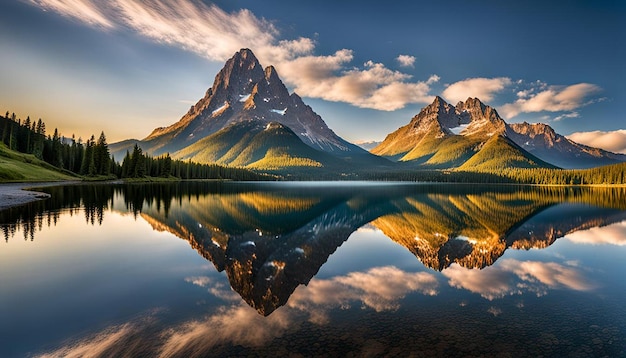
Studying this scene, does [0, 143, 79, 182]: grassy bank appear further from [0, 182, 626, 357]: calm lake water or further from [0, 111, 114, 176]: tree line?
[0, 182, 626, 357]: calm lake water

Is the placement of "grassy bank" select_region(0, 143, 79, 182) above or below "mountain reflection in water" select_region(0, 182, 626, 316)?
above

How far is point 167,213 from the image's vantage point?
5241 centimetres

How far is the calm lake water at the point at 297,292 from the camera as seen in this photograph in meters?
13.1

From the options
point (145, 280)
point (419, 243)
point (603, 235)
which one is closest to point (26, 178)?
point (145, 280)

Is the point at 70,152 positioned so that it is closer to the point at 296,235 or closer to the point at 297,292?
the point at 296,235

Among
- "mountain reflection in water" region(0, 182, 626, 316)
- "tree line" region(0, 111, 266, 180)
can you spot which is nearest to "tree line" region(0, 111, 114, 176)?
"tree line" region(0, 111, 266, 180)

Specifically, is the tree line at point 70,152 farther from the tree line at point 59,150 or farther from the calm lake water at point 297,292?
the calm lake water at point 297,292

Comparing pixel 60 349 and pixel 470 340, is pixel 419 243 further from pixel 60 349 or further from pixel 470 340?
pixel 60 349

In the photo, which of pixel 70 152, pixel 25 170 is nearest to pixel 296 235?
pixel 25 170

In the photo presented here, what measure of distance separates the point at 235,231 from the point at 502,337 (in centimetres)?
3194

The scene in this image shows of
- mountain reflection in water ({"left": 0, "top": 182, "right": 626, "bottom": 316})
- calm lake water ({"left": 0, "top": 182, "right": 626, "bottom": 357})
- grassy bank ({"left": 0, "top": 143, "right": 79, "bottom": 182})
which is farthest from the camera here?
grassy bank ({"left": 0, "top": 143, "right": 79, "bottom": 182})

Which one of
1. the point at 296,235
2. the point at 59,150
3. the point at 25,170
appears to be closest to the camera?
the point at 296,235

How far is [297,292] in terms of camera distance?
64.9ft

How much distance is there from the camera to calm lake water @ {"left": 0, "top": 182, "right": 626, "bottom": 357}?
13.1m
